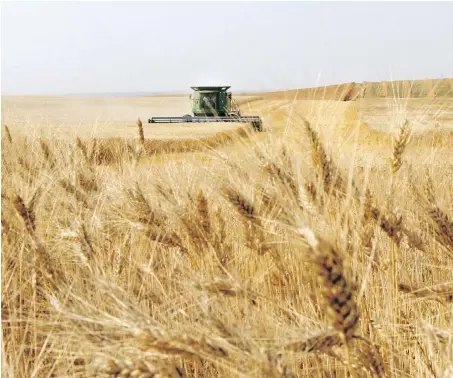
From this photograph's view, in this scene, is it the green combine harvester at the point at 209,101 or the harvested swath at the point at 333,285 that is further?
the green combine harvester at the point at 209,101

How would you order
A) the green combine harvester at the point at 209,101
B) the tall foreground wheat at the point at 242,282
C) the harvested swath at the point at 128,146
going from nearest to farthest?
the tall foreground wheat at the point at 242,282
the harvested swath at the point at 128,146
the green combine harvester at the point at 209,101

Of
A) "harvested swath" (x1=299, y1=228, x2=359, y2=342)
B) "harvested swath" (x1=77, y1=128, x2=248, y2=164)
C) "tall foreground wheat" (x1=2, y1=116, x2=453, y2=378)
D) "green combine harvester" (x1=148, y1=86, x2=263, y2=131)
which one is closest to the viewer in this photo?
"harvested swath" (x1=299, y1=228, x2=359, y2=342)

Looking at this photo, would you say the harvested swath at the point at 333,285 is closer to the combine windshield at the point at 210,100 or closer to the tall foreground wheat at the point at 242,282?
the tall foreground wheat at the point at 242,282

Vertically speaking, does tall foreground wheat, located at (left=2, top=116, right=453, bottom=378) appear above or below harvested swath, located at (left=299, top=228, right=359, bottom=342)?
below

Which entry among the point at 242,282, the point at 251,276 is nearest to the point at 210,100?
the point at 251,276

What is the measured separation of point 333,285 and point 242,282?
522mm

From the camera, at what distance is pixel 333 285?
2.30 ft

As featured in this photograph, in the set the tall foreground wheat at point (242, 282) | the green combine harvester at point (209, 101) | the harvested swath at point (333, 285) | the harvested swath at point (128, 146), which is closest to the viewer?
the harvested swath at point (333, 285)

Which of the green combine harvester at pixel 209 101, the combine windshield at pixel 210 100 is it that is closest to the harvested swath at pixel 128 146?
the green combine harvester at pixel 209 101

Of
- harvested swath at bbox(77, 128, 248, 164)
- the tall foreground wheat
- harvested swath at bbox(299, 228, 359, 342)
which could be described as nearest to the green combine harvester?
harvested swath at bbox(77, 128, 248, 164)

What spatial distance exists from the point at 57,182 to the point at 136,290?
1.92 feet

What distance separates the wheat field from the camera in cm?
86

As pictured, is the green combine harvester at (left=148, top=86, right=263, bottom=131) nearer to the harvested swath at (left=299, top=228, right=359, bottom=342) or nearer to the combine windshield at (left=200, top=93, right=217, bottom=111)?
the combine windshield at (left=200, top=93, right=217, bottom=111)

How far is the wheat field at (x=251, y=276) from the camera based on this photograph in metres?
0.86
